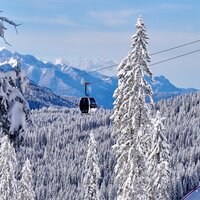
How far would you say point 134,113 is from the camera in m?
20.7

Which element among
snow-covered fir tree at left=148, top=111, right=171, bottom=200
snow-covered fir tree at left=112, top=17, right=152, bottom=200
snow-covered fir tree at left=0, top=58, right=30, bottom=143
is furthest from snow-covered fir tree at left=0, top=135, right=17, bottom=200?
snow-covered fir tree at left=0, top=58, right=30, bottom=143

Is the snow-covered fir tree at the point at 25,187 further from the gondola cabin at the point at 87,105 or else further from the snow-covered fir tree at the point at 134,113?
the snow-covered fir tree at the point at 134,113

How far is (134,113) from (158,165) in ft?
34.9

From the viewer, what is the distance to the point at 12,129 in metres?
6.17

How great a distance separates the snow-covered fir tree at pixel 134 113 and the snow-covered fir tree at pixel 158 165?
8223 mm

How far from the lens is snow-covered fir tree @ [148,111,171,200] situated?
30156 mm

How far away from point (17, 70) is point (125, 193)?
1669cm

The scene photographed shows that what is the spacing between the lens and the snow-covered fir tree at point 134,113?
20703 millimetres

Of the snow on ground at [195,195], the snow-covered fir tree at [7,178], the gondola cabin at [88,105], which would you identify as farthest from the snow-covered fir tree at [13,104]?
the snow on ground at [195,195]

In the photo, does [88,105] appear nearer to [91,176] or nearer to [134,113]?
[134,113]

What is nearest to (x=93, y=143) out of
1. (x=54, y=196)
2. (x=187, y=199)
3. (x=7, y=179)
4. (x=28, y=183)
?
(x=28, y=183)

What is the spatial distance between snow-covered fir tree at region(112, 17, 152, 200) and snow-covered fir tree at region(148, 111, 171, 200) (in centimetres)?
822

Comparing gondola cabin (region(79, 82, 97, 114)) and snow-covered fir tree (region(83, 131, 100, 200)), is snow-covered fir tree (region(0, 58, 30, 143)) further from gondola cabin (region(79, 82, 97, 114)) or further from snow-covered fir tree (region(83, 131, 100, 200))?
snow-covered fir tree (region(83, 131, 100, 200))

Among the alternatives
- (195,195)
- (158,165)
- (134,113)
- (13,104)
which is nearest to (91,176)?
(158,165)
